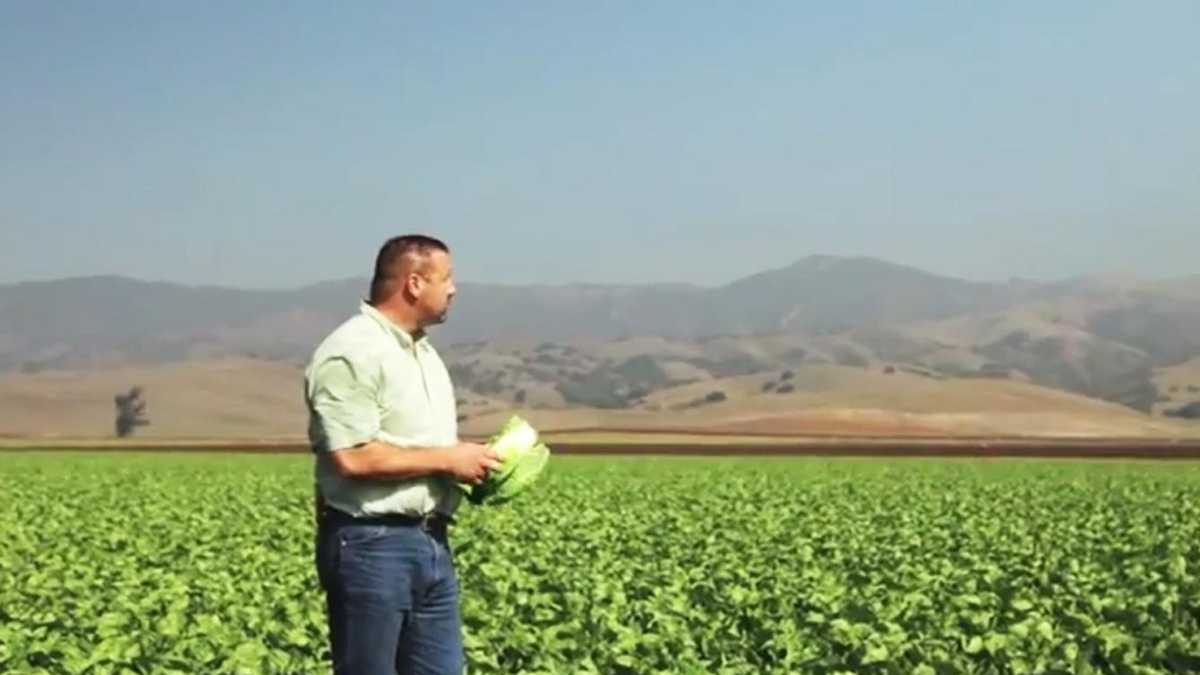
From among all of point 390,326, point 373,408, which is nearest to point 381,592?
point 373,408

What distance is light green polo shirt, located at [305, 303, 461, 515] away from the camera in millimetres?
6480

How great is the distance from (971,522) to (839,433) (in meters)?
78.3

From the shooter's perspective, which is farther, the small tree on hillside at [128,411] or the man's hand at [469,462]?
the small tree on hillside at [128,411]

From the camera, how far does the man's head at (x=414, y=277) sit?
21.5 ft

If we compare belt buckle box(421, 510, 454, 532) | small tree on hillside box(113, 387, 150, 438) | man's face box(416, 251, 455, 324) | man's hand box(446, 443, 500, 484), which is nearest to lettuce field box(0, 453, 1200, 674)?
belt buckle box(421, 510, 454, 532)

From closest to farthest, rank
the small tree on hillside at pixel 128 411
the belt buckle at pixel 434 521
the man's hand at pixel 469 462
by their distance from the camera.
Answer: the man's hand at pixel 469 462
the belt buckle at pixel 434 521
the small tree on hillside at pixel 128 411

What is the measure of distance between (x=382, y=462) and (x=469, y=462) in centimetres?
31

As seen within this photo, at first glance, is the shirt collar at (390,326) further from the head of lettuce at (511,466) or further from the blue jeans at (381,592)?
the blue jeans at (381,592)

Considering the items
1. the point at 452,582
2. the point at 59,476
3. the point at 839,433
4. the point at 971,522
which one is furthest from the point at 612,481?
the point at 839,433

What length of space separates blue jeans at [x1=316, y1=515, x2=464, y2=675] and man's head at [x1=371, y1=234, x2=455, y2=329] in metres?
0.76

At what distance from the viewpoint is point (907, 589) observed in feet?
41.5

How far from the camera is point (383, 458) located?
6457mm

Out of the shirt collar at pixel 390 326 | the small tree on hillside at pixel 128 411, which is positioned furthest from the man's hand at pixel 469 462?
the small tree on hillside at pixel 128 411

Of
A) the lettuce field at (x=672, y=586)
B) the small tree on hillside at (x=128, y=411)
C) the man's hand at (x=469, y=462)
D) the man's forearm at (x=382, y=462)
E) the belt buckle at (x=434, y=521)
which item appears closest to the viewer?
the man's forearm at (x=382, y=462)
